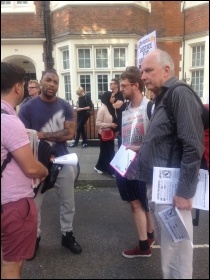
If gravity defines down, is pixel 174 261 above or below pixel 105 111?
below

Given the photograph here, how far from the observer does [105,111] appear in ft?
16.3

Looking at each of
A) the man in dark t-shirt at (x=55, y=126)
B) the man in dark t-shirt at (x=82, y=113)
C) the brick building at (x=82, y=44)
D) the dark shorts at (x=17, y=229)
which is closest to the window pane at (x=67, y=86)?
the brick building at (x=82, y=44)

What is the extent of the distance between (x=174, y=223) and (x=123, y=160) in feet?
2.85

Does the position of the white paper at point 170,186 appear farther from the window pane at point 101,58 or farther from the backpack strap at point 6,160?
the window pane at point 101,58

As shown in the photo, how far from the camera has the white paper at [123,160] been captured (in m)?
2.36

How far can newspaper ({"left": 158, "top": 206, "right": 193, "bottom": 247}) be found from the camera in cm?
165

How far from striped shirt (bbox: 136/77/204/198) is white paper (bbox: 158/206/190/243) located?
0.17m

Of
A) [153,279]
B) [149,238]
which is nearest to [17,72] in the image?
[153,279]

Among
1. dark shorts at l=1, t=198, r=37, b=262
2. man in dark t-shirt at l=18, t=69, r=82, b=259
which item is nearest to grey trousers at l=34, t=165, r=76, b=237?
man in dark t-shirt at l=18, t=69, r=82, b=259

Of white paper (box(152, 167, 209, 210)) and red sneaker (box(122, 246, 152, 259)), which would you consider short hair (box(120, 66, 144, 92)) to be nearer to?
white paper (box(152, 167, 209, 210))

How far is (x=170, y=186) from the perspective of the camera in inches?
66.3

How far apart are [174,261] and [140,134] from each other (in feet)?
3.74

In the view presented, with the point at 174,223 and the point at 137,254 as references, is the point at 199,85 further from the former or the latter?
the point at 137,254

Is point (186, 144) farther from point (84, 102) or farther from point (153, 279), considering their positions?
point (84, 102)
